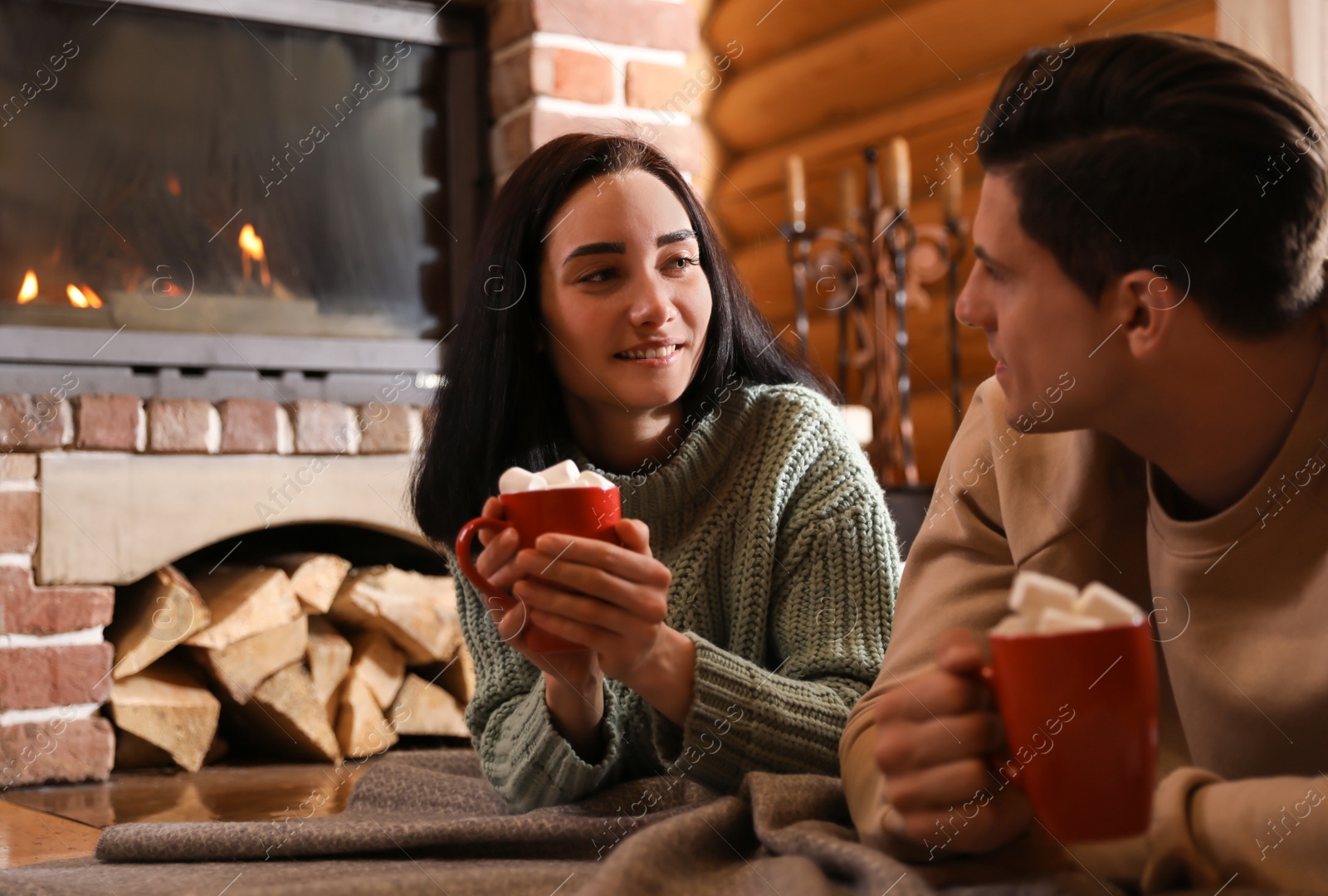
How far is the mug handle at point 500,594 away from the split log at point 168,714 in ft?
4.15

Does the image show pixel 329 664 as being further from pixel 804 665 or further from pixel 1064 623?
pixel 1064 623

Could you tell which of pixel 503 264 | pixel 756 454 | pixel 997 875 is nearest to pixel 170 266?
pixel 503 264

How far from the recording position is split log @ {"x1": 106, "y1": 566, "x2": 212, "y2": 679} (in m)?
2.04

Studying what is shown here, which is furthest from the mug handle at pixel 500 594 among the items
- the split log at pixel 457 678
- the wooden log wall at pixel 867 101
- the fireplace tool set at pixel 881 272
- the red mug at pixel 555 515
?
the wooden log wall at pixel 867 101

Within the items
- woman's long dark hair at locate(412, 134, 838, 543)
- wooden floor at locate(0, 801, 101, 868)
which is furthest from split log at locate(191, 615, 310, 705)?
woman's long dark hair at locate(412, 134, 838, 543)

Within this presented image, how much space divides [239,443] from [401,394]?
1.01 feet

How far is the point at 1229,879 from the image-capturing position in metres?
0.71

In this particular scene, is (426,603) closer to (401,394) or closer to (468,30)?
(401,394)

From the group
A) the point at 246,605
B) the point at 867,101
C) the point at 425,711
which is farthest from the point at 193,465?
the point at 867,101

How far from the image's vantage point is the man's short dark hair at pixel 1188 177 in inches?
31.1

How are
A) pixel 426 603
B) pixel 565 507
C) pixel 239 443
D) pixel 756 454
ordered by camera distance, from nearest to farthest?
pixel 565 507, pixel 756 454, pixel 239 443, pixel 426 603

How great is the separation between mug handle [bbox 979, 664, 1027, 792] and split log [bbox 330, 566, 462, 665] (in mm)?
1625

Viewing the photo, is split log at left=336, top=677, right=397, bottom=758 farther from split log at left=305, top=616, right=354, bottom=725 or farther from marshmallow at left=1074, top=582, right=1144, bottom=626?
marshmallow at left=1074, top=582, right=1144, bottom=626

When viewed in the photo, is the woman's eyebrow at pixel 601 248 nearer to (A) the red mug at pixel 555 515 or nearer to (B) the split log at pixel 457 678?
(A) the red mug at pixel 555 515
